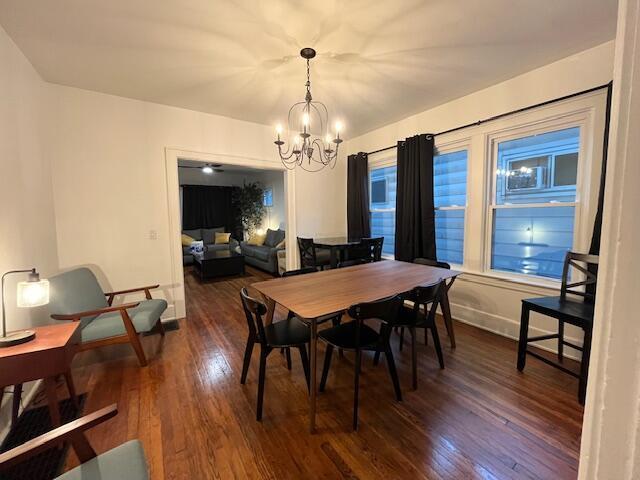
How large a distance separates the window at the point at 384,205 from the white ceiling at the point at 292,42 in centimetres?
147

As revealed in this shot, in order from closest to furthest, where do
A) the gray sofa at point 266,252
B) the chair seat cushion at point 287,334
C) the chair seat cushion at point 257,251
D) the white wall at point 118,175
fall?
the chair seat cushion at point 287,334 → the white wall at point 118,175 → the gray sofa at point 266,252 → the chair seat cushion at point 257,251

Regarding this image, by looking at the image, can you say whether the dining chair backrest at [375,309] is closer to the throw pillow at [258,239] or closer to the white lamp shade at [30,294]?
the white lamp shade at [30,294]

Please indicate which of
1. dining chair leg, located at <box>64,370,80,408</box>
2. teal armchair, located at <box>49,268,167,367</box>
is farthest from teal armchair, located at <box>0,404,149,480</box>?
teal armchair, located at <box>49,268,167,367</box>

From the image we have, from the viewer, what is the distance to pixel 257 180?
8141 millimetres

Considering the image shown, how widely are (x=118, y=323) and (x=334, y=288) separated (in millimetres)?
1902

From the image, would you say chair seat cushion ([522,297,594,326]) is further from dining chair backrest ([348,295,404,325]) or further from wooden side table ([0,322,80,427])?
wooden side table ([0,322,80,427])

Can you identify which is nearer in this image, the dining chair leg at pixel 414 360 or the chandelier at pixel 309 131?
the dining chair leg at pixel 414 360

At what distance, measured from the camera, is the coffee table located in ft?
17.4

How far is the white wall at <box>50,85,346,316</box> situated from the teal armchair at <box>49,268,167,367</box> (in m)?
0.42

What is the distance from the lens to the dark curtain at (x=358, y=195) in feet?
14.4

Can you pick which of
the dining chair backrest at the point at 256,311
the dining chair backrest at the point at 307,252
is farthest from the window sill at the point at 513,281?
the dining chair backrest at the point at 256,311

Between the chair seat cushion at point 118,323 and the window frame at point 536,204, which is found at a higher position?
the window frame at point 536,204

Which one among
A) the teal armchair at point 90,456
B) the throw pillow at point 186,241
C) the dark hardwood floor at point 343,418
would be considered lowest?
the dark hardwood floor at point 343,418

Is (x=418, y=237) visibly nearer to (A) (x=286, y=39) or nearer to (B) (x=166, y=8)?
(A) (x=286, y=39)
